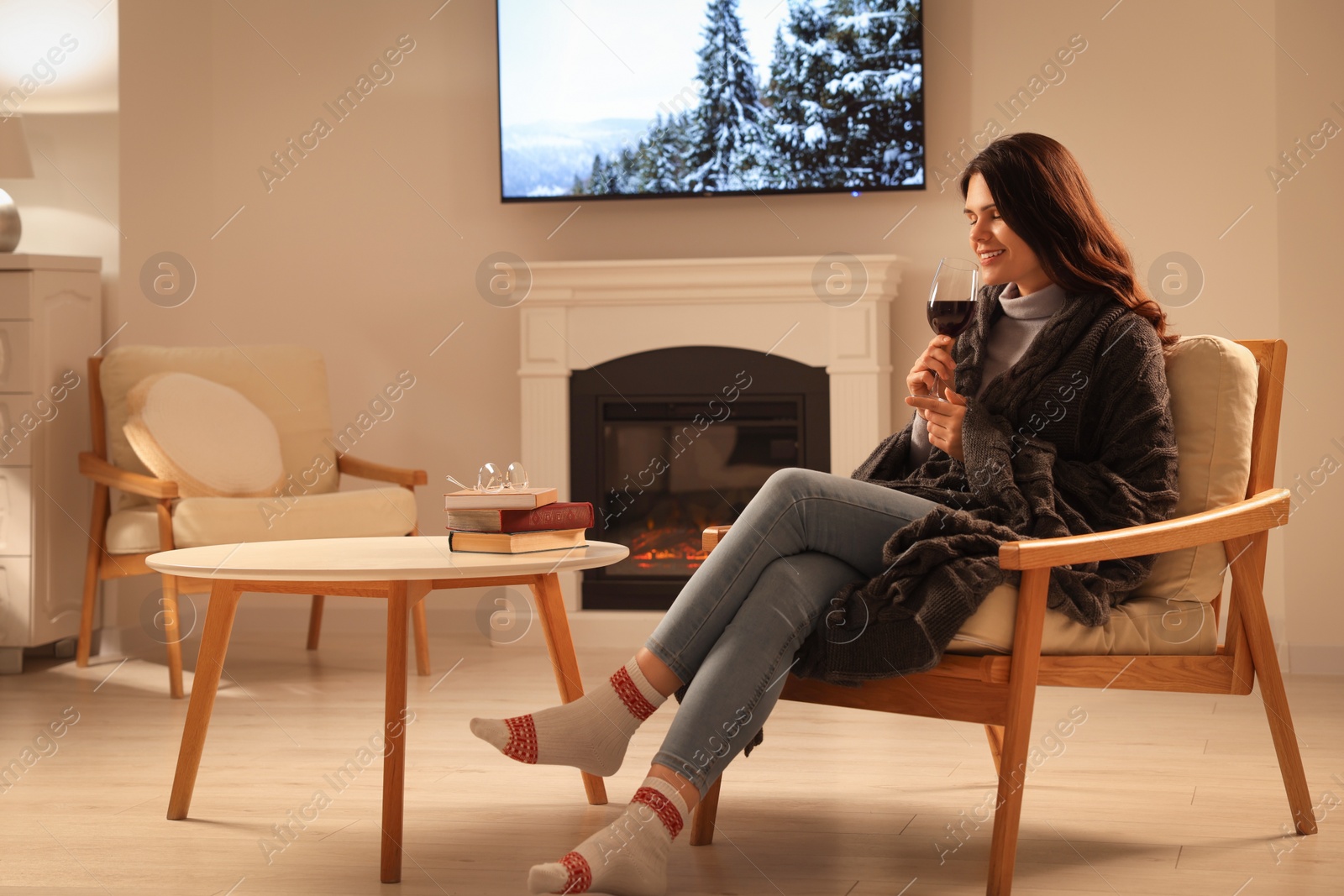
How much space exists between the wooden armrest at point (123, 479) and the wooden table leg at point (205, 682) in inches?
49.6

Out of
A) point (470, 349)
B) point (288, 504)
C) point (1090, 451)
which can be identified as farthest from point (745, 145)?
point (1090, 451)

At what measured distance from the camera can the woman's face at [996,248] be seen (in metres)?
2.05

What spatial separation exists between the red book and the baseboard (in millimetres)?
2354

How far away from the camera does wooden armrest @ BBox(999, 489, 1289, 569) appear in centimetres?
165

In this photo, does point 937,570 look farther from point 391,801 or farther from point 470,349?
point 470,349

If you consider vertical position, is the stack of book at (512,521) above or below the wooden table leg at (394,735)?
above

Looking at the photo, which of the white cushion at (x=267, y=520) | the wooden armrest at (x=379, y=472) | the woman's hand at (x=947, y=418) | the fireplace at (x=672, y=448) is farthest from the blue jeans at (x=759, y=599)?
the fireplace at (x=672, y=448)

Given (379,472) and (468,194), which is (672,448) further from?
(468,194)

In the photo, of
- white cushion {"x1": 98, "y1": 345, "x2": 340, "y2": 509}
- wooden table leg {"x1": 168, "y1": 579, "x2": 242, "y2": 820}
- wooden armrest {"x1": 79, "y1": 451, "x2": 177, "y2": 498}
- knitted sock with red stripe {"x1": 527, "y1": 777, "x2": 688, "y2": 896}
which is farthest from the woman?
white cushion {"x1": 98, "y1": 345, "x2": 340, "y2": 509}

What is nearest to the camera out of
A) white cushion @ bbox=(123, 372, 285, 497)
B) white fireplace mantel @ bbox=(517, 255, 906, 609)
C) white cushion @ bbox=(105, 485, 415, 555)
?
white cushion @ bbox=(105, 485, 415, 555)

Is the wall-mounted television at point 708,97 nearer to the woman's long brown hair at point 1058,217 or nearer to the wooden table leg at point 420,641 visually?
the wooden table leg at point 420,641

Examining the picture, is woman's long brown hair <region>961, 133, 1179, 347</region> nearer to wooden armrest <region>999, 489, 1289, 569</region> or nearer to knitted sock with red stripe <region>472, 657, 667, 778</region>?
wooden armrest <region>999, 489, 1289, 569</region>

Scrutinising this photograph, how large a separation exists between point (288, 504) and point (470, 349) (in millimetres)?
1100

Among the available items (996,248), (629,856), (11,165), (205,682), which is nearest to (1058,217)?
(996,248)
